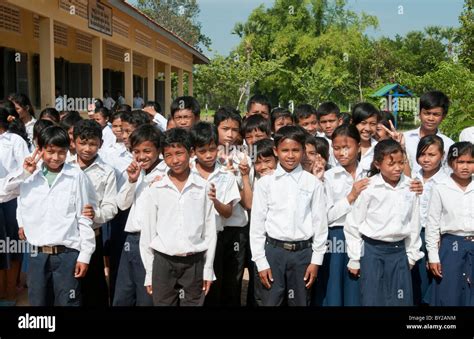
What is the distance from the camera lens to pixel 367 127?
416cm

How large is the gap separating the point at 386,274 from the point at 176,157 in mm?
1378

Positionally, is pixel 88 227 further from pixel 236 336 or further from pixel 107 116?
pixel 107 116

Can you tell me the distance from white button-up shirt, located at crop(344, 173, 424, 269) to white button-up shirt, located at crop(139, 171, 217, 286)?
85 centimetres

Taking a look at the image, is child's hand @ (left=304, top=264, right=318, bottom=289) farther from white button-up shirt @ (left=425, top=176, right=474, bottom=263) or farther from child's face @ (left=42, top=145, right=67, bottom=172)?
child's face @ (left=42, top=145, right=67, bottom=172)

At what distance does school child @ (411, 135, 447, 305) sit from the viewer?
3576mm

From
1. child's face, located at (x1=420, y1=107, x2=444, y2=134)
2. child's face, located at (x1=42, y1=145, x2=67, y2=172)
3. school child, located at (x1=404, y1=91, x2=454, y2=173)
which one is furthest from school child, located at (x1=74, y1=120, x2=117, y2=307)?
child's face, located at (x1=420, y1=107, x2=444, y2=134)

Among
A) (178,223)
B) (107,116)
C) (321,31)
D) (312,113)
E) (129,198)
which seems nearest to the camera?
(178,223)

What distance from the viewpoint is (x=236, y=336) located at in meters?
3.30

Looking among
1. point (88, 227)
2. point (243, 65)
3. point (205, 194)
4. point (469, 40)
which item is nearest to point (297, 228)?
point (205, 194)

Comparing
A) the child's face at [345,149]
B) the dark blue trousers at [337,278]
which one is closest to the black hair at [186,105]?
the child's face at [345,149]

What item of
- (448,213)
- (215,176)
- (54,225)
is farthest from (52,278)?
(448,213)

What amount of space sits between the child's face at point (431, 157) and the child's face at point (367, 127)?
59cm

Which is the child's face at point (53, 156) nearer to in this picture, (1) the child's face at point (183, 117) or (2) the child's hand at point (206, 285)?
(2) the child's hand at point (206, 285)

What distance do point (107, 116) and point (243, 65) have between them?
535 centimetres
